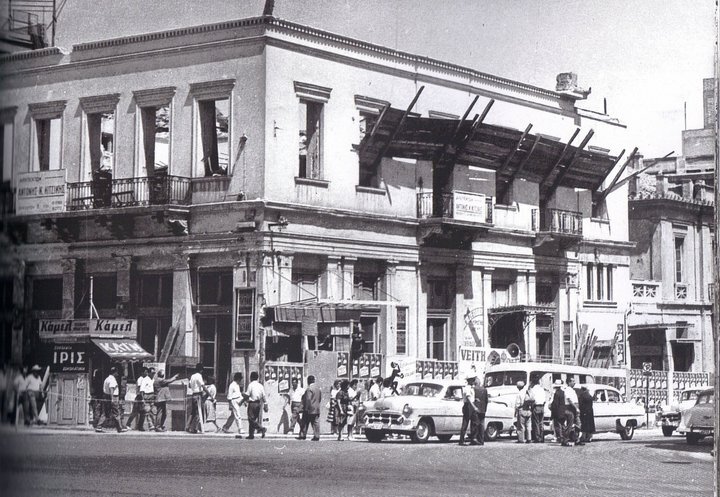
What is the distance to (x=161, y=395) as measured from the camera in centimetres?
855

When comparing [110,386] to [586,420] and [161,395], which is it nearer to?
[161,395]

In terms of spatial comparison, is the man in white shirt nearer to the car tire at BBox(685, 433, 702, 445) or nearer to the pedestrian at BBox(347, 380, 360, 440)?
the pedestrian at BBox(347, 380, 360, 440)

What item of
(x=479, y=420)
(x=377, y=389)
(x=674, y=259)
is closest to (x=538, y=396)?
(x=479, y=420)

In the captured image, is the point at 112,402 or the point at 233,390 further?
the point at 233,390

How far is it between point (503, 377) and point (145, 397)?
21.9 ft

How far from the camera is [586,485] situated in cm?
1122

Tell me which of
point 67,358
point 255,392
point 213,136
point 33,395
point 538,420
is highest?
point 213,136

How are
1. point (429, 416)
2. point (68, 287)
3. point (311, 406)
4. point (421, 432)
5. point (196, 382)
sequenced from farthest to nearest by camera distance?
point (421, 432)
point (429, 416)
point (311, 406)
point (196, 382)
point (68, 287)

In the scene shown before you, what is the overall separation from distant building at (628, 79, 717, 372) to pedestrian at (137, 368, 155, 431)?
6.08 meters

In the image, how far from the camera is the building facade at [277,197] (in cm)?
806

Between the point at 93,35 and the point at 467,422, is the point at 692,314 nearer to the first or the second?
the point at 467,422

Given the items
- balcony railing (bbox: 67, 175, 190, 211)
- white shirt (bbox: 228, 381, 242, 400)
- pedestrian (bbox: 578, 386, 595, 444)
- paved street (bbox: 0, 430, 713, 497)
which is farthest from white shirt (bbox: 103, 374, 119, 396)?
pedestrian (bbox: 578, 386, 595, 444)

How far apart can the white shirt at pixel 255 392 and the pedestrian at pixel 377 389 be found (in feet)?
7.01

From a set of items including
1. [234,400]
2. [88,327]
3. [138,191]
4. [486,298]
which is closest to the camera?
[88,327]
